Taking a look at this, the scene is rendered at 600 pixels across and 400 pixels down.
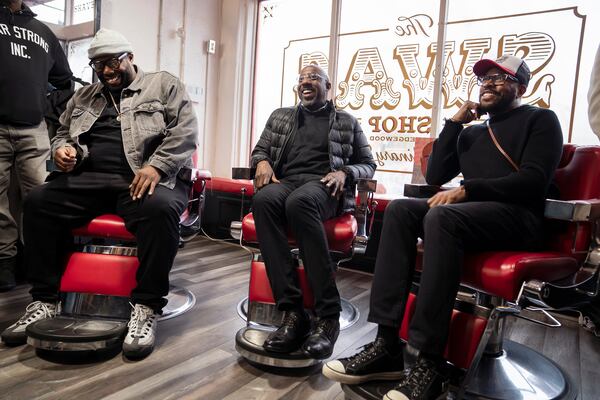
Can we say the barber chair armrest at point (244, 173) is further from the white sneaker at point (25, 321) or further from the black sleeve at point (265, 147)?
the white sneaker at point (25, 321)

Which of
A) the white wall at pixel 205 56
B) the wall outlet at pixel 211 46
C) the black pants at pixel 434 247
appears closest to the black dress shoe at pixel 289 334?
the black pants at pixel 434 247

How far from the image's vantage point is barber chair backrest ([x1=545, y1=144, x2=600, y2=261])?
5.00ft

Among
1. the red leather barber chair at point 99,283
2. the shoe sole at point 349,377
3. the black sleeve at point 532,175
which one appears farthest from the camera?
the red leather barber chair at point 99,283

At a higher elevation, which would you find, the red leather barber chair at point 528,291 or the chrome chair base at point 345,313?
the red leather barber chair at point 528,291

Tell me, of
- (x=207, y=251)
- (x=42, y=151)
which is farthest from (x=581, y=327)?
(x=42, y=151)

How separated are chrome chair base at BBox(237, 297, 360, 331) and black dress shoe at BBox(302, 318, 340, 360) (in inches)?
17.2

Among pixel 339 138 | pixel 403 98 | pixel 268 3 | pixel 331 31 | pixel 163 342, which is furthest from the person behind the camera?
pixel 268 3

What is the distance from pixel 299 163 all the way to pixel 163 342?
112 centimetres

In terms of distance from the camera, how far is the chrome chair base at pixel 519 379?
1.54 meters

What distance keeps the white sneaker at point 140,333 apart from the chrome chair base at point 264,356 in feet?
1.23

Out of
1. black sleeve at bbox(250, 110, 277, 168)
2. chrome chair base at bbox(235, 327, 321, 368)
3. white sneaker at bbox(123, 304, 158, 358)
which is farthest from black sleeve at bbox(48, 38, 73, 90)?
chrome chair base at bbox(235, 327, 321, 368)

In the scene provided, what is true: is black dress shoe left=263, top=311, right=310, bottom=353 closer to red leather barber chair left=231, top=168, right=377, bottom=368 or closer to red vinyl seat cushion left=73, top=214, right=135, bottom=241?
red leather barber chair left=231, top=168, right=377, bottom=368

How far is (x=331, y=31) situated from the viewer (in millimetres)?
3947

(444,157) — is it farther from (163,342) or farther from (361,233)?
(163,342)
